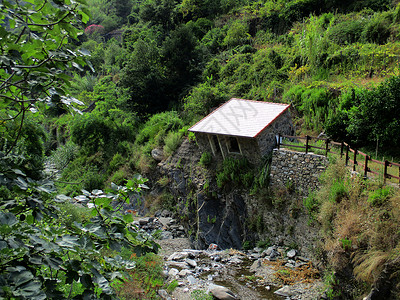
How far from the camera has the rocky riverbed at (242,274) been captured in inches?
337

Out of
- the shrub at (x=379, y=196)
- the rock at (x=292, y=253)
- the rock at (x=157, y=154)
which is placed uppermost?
the shrub at (x=379, y=196)

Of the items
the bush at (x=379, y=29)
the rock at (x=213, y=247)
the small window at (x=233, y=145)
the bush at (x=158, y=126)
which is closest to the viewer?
the rock at (x=213, y=247)

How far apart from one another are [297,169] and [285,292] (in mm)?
3912

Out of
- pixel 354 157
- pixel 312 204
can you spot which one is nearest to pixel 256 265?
pixel 312 204

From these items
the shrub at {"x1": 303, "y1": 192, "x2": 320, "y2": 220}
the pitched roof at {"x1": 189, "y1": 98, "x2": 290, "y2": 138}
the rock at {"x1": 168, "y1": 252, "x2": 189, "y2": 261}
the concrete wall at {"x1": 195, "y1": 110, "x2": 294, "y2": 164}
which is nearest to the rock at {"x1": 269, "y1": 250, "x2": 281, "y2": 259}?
the shrub at {"x1": 303, "y1": 192, "x2": 320, "y2": 220}

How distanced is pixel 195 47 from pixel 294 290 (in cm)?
1703

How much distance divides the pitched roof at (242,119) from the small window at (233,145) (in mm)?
813

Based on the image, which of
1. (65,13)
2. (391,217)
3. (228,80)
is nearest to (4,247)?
(65,13)

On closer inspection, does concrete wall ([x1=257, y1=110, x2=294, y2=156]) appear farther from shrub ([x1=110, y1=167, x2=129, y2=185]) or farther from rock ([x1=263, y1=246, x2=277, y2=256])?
shrub ([x1=110, y1=167, x2=129, y2=185])

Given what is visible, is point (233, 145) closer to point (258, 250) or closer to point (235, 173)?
point (235, 173)

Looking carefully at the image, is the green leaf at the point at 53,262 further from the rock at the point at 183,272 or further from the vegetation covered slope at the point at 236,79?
the rock at the point at 183,272

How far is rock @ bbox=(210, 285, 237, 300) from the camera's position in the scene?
27.1ft

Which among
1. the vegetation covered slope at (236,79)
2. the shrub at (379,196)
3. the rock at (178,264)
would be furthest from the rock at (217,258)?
the vegetation covered slope at (236,79)

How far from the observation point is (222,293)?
329 inches
